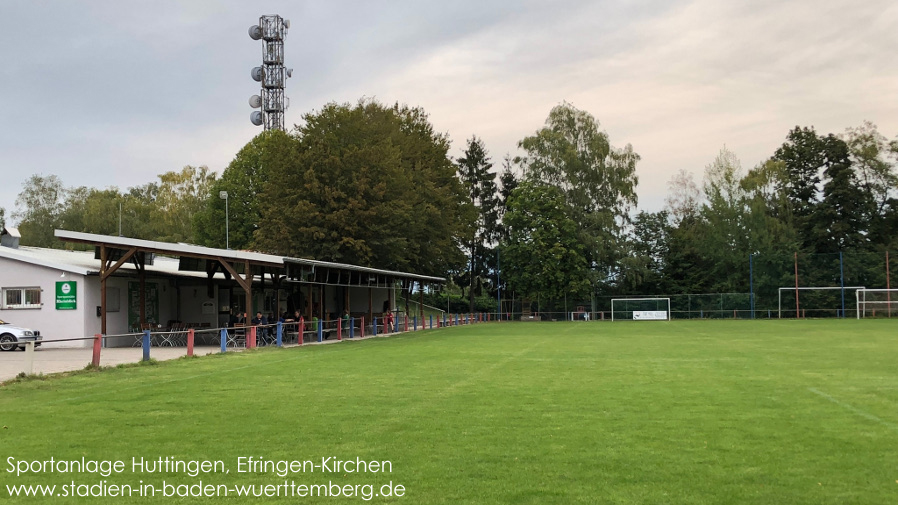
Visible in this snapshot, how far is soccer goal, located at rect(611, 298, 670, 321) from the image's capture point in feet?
200

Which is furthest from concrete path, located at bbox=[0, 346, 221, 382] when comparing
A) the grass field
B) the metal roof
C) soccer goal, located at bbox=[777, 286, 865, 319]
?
soccer goal, located at bbox=[777, 286, 865, 319]

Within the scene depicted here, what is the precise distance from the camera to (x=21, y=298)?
95.4ft

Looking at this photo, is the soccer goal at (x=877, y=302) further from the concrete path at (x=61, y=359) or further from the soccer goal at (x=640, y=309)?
the concrete path at (x=61, y=359)

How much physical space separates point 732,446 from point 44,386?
12.0 meters

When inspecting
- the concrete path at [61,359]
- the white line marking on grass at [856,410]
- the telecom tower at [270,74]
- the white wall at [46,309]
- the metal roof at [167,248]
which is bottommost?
the concrete path at [61,359]

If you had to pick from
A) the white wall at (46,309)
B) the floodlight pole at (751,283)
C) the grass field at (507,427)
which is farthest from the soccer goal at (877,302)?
the white wall at (46,309)

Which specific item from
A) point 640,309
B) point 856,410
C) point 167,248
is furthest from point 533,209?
point 856,410

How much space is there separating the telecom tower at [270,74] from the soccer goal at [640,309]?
37.1 metres

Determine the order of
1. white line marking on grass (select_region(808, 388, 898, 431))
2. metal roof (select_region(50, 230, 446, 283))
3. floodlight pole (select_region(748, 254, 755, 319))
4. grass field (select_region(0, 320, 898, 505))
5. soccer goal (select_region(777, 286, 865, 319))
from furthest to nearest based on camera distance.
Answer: floodlight pole (select_region(748, 254, 755, 319))
soccer goal (select_region(777, 286, 865, 319))
metal roof (select_region(50, 230, 446, 283))
white line marking on grass (select_region(808, 388, 898, 431))
grass field (select_region(0, 320, 898, 505))

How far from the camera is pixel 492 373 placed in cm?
1625

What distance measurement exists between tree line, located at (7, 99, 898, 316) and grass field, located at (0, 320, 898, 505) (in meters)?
30.3

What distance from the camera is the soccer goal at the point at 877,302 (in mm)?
54250

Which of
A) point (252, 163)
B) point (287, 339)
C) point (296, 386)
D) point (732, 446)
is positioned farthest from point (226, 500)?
point (252, 163)

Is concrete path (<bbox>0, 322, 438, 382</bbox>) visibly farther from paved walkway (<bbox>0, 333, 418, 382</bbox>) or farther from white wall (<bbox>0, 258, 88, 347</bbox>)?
white wall (<bbox>0, 258, 88, 347</bbox>)
